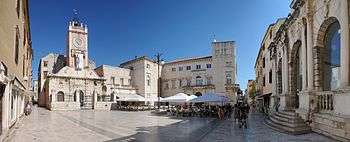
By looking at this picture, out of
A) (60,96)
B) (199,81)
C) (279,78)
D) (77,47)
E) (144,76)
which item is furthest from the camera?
(199,81)

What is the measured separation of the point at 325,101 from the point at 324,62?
2067 millimetres

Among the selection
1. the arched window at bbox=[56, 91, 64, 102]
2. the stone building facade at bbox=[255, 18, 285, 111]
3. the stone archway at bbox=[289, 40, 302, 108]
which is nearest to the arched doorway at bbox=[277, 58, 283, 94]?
the stone building facade at bbox=[255, 18, 285, 111]

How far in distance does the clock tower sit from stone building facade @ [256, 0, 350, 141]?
1575 inches

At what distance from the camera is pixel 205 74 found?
195 feet

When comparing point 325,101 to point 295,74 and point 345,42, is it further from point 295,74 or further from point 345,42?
point 295,74

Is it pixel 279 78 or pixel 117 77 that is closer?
pixel 279 78

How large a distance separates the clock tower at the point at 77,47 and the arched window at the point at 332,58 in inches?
1692

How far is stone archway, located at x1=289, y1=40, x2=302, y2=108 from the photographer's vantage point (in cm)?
1837

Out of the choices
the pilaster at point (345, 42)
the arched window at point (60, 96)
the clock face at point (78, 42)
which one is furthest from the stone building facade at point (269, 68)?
the clock face at point (78, 42)

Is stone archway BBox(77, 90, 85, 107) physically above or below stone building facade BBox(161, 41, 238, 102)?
below

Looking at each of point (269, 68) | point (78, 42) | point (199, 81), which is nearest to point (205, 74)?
point (199, 81)

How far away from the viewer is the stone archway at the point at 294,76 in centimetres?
1837

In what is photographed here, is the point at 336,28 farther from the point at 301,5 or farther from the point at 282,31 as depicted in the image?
the point at 282,31

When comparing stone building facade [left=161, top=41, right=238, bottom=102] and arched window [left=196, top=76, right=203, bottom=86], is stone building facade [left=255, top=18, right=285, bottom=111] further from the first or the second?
arched window [left=196, top=76, right=203, bottom=86]
